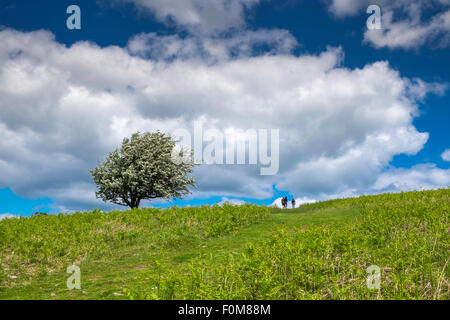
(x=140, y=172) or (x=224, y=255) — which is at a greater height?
(x=140, y=172)

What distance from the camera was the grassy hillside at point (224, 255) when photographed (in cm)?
828

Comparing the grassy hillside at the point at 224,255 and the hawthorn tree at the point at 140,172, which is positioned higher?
the hawthorn tree at the point at 140,172

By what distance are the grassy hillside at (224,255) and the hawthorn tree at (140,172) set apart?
1726cm

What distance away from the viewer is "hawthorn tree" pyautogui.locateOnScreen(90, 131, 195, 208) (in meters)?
40.6

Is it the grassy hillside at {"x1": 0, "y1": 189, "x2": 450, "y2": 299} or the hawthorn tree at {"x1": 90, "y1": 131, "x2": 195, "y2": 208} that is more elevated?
the hawthorn tree at {"x1": 90, "y1": 131, "x2": 195, "y2": 208}

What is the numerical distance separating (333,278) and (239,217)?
12.9 m

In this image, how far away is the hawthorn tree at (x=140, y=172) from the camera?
40594 mm

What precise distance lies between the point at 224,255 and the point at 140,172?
31.2 meters

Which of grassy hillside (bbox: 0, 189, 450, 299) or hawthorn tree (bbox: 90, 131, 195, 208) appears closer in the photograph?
grassy hillside (bbox: 0, 189, 450, 299)

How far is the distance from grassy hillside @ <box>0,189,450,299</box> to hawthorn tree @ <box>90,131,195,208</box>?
56.6 ft

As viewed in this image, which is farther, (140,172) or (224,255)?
(140,172)

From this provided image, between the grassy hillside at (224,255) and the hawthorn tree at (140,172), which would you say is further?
the hawthorn tree at (140,172)

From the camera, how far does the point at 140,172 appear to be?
130ft
